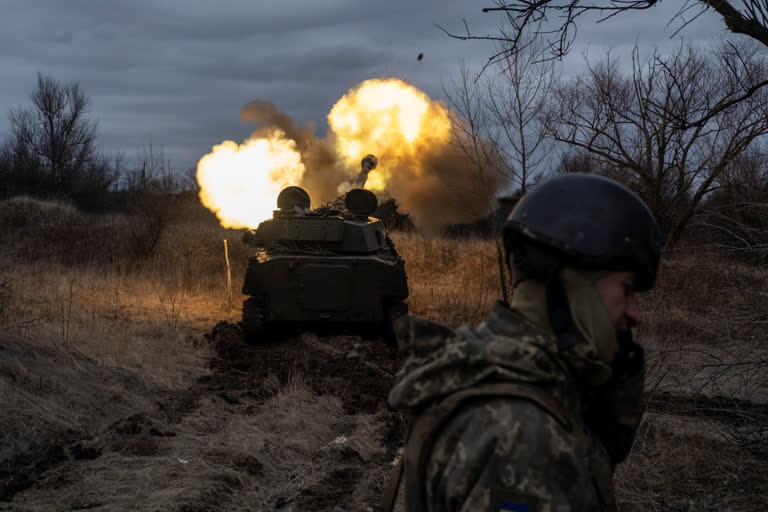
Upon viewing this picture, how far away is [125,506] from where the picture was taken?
5.39 metres

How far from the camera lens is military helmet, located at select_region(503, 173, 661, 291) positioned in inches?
70.4

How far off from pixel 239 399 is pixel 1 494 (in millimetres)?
3288

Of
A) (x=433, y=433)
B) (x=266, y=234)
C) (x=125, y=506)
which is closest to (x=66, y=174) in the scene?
(x=266, y=234)

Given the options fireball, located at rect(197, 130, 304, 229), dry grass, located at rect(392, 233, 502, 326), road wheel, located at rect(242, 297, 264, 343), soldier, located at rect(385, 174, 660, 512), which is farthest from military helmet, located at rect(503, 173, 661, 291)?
fireball, located at rect(197, 130, 304, 229)

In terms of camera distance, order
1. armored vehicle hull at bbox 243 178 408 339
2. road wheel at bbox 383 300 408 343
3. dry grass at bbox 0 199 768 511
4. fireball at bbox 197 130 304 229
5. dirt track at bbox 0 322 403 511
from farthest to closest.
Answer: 1. fireball at bbox 197 130 304 229
2. road wheel at bbox 383 300 408 343
3. armored vehicle hull at bbox 243 178 408 339
4. dirt track at bbox 0 322 403 511
5. dry grass at bbox 0 199 768 511

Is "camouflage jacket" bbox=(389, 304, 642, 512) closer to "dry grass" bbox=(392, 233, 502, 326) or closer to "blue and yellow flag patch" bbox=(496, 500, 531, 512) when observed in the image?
"blue and yellow flag patch" bbox=(496, 500, 531, 512)

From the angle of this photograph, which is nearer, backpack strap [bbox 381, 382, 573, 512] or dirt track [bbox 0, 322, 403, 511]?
backpack strap [bbox 381, 382, 573, 512]

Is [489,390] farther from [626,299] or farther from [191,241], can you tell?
[191,241]

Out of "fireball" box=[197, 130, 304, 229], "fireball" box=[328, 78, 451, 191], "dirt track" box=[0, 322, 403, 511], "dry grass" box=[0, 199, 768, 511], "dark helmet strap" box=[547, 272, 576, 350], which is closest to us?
"dark helmet strap" box=[547, 272, 576, 350]

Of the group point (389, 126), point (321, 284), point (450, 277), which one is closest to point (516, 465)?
point (321, 284)

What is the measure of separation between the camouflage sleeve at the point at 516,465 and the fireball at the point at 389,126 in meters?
17.0

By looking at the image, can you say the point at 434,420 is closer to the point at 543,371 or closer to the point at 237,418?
the point at 543,371

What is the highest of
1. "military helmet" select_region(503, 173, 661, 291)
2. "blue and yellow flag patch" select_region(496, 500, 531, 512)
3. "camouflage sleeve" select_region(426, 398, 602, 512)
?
"military helmet" select_region(503, 173, 661, 291)

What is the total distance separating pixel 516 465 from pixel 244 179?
53.6 ft
